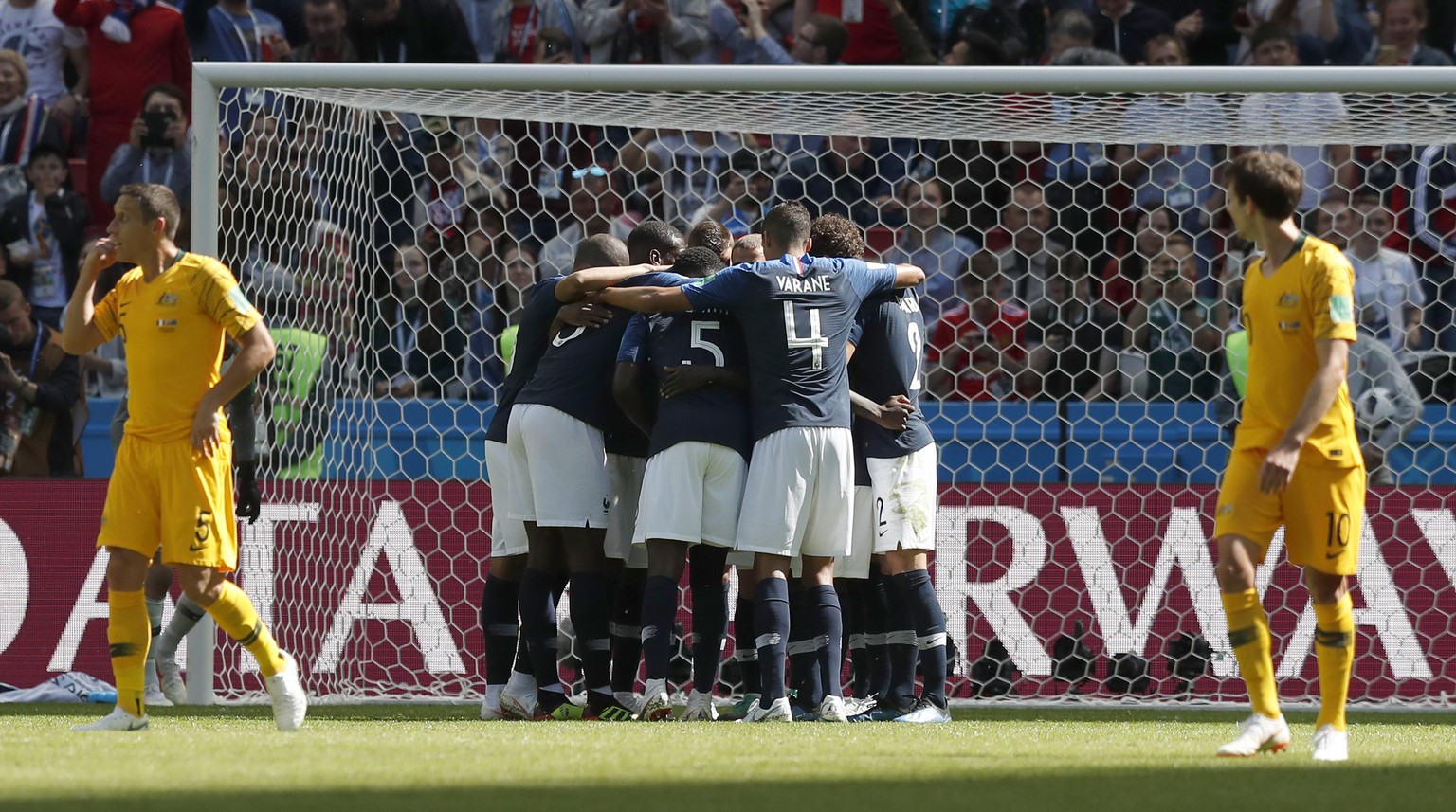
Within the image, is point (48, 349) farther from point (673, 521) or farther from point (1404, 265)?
point (1404, 265)

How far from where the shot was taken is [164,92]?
36.9ft

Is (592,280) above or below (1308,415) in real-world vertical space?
above

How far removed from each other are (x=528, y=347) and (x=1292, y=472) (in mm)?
3148

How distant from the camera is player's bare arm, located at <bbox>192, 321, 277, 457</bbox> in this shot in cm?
562

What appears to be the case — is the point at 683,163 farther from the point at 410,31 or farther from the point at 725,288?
the point at 725,288

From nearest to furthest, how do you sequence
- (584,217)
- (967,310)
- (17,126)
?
(967,310), (584,217), (17,126)

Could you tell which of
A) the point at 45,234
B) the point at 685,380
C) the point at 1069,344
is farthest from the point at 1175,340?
the point at 45,234

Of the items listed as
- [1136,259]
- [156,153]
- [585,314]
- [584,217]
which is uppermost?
[156,153]

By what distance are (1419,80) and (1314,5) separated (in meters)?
4.67

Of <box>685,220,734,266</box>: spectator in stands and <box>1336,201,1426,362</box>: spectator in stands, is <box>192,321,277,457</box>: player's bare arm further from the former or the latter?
<box>1336,201,1426,362</box>: spectator in stands

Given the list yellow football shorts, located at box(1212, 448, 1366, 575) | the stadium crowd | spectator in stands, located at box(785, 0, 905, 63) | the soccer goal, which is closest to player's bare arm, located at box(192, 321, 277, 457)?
the soccer goal

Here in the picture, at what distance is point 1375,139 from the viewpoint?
27.3 feet

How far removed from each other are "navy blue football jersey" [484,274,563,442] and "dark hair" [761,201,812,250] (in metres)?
0.88

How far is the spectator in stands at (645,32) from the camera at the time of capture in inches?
472
